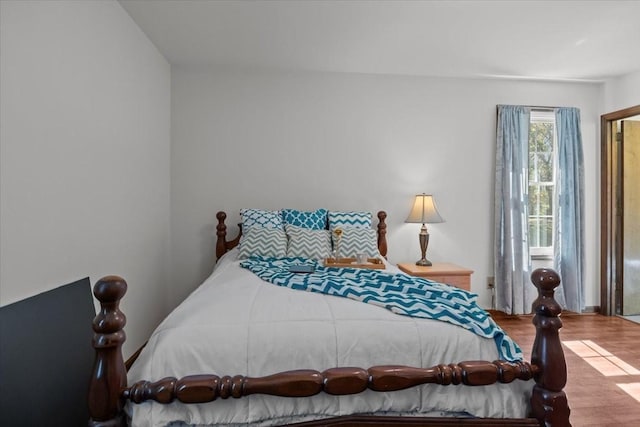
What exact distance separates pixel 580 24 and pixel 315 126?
232 centimetres

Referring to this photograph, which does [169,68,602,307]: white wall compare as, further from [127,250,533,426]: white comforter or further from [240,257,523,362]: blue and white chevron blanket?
[127,250,533,426]: white comforter

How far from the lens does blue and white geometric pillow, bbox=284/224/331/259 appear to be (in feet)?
9.50

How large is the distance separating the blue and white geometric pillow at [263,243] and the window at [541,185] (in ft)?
9.26

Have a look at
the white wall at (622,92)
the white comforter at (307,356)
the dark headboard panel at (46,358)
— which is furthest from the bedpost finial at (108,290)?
the white wall at (622,92)

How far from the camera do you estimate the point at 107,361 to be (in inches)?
44.3

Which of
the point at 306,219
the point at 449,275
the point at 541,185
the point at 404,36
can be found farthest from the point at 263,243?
the point at 541,185

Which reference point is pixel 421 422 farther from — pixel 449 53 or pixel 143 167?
pixel 449 53

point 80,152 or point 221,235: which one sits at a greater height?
point 80,152

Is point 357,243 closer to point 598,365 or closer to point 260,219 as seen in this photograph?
point 260,219

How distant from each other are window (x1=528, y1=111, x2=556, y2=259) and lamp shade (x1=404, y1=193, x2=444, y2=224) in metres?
1.24

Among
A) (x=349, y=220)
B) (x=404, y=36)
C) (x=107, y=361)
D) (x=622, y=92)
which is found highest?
(x=404, y=36)

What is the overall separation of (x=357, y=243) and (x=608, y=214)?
2905 millimetres

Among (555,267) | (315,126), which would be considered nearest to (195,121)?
(315,126)

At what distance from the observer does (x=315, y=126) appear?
11.7 feet
